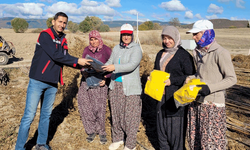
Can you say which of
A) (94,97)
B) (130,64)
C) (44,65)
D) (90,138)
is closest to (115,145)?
(90,138)

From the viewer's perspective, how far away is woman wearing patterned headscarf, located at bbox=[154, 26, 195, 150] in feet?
8.43

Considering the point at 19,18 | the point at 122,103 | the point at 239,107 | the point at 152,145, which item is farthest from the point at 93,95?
the point at 19,18

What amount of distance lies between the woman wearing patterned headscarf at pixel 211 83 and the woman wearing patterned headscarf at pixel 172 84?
0.79 ft

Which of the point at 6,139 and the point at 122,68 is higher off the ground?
the point at 122,68

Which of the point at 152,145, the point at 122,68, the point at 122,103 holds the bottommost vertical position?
the point at 152,145

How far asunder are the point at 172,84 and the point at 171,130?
63 centimetres

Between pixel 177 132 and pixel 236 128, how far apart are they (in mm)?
1625

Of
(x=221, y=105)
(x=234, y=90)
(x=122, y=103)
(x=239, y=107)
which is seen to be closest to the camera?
(x=221, y=105)

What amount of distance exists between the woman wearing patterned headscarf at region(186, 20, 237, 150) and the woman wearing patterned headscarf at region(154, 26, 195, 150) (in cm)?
24

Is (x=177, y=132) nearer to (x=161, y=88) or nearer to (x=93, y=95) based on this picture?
(x=161, y=88)

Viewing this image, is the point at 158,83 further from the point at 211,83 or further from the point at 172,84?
the point at 211,83

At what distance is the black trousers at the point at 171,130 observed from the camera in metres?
2.70

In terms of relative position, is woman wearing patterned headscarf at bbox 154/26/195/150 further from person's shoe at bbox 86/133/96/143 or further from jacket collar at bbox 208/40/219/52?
person's shoe at bbox 86/133/96/143

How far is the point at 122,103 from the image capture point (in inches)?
127
